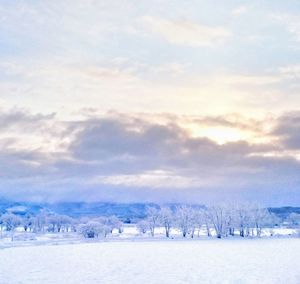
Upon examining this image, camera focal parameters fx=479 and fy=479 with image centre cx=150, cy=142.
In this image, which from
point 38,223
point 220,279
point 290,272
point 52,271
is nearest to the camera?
point 220,279

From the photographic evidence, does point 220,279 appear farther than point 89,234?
No

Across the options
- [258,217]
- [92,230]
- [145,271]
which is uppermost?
[258,217]

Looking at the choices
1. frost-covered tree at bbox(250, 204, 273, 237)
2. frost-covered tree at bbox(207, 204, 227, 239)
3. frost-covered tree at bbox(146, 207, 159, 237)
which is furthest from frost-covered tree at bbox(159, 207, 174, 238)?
frost-covered tree at bbox(250, 204, 273, 237)

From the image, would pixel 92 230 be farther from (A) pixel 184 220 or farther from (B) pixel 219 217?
(B) pixel 219 217

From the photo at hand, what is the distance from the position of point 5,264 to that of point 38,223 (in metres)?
85.9

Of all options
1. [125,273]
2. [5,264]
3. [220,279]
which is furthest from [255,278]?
[5,264]

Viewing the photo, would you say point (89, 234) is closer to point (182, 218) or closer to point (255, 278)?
point (182, 218)

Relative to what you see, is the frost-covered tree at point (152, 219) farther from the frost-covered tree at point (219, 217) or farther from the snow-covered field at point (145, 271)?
the snow-covered field at point (145, 271)

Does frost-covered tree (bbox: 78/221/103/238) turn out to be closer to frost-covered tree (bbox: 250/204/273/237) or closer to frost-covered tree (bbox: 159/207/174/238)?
frost-covered tree (bbox: 159/207/174/238)

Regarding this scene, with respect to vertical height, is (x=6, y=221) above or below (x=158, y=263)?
above

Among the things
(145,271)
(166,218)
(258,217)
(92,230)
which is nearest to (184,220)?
(166,218)

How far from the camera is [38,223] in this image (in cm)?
12694

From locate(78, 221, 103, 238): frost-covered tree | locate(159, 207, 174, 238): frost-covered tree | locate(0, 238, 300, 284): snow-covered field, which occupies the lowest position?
locate(0, 238, 300, 284): snow-covered field

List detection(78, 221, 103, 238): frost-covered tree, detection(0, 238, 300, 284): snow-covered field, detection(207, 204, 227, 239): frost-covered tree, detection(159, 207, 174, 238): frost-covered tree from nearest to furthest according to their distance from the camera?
detection(0, 238, 300, 284): snow-covered field → detection(78, 221, 103, 238): frost-covered tree → detection(207, 204, 227, 239): frost-covered tree → detection(159, 207, 174, 238): frost-covered tree
